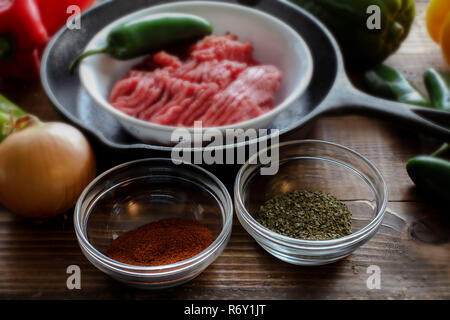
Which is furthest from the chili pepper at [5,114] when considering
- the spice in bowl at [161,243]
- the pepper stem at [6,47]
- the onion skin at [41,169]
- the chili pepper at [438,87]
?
the chili pepper at [438,87]

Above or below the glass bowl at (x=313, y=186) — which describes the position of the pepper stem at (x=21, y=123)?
above

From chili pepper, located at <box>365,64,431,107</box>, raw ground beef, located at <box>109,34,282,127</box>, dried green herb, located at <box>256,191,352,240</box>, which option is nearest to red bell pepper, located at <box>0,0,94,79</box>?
raw ground beef, located at <box>109,34,282,127</box>

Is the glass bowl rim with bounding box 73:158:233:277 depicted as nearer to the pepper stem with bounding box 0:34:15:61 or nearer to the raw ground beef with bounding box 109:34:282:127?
the raw ground beef with bounding box 109:34:282:127

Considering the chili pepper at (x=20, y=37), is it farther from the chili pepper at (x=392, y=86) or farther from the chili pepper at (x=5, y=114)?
the chili pepper at (x=392, y=86)

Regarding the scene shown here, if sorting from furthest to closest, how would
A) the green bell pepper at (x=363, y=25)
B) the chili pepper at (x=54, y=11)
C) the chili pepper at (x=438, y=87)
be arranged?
the chili pepper at (x=54, y=11), the green bell pepper at (x=363, y=25), the chili pepper at (x=438, y=87)

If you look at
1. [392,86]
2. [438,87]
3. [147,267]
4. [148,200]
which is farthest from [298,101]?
[147,267]

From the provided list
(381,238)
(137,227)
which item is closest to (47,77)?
(137,227)

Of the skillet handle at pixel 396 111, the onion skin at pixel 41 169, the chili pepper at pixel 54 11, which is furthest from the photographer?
the chili pepper at pixel 54 11

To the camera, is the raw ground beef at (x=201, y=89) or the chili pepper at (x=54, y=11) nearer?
the raw ground beef at (x=201, y=89)
